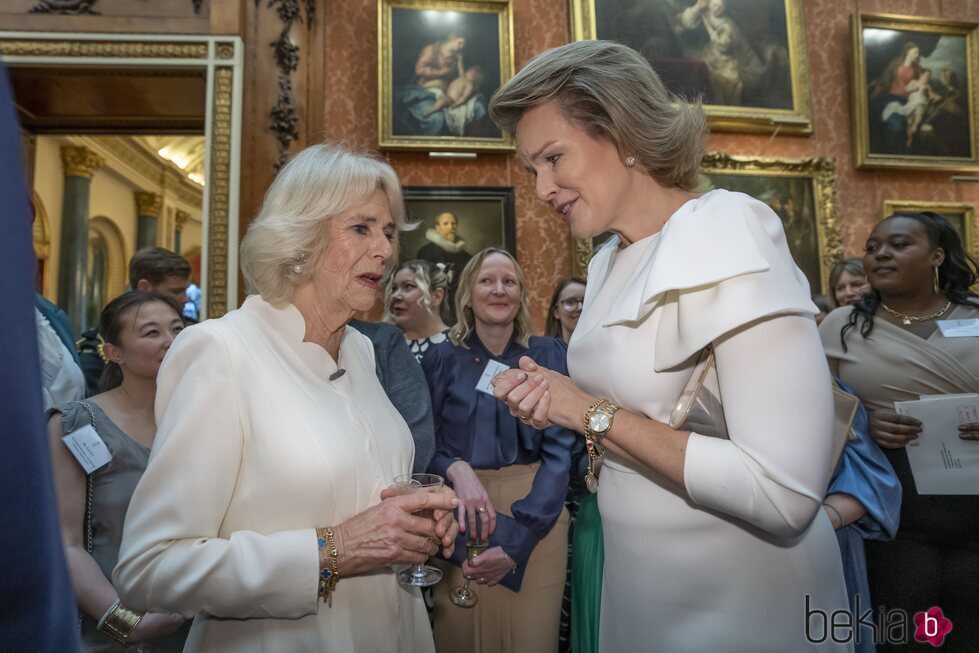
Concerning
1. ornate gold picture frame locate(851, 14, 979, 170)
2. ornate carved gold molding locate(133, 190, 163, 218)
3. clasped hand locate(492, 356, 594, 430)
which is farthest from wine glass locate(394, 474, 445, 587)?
ornate carved gold molding locate(133, 190, 163, 218)

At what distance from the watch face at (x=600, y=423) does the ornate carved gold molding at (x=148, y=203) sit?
16594 mm

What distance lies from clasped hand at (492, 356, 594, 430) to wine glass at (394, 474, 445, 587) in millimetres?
341

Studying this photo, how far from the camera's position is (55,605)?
0.54 m

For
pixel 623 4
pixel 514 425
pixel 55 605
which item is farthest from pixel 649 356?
pixel 623 4

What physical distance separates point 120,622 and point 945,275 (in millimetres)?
3936

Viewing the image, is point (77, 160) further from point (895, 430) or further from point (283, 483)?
point (895, 430)

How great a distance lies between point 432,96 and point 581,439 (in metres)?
4.20

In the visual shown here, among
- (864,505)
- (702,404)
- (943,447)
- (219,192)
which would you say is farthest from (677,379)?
(219,192)

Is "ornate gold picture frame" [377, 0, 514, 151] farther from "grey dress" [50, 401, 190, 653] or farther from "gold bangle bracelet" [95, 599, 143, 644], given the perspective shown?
"gold bangle bracelet" [95, 599, 143, 644]

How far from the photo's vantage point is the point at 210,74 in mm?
5777

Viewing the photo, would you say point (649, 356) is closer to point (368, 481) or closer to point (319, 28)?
point (368, 481)

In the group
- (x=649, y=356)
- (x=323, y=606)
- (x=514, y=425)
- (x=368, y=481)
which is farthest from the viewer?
(x=514, y=425)

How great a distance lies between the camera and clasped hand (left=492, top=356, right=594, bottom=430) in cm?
156

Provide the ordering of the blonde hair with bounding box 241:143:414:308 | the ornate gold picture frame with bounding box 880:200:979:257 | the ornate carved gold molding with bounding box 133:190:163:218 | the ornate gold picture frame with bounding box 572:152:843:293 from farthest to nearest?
1. the ornate carved gold molding with bounding box 133:190:163:218
2. the ornate gold picture frame with bounding box 880:200:979:257
3. the ornate gold picture frame with bounding box 572:152:843:293
4. the blonde hair with bounding box 241:143:414:308
